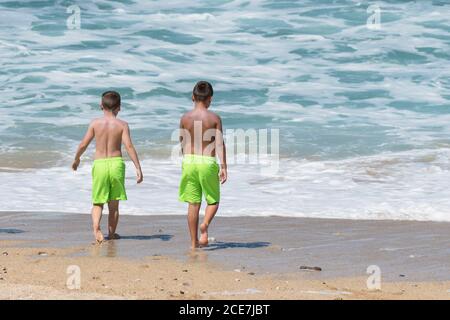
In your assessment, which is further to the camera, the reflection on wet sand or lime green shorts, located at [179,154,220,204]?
lime green shorts, located at [179,154,220,204]

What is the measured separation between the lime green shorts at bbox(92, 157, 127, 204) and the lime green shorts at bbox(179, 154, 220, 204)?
0.57 m

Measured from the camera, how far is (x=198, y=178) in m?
7.06

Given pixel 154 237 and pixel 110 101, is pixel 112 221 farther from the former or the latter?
pixel 110 101

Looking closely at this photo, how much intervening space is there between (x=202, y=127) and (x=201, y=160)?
251 millimetres

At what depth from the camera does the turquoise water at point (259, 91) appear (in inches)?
380

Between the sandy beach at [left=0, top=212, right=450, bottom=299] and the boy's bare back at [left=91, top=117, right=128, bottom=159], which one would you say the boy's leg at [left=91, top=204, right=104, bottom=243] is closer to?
the sandy beach at [left=0, top=212, right=450, bottom=299]

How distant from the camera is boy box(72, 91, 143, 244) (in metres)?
7.35

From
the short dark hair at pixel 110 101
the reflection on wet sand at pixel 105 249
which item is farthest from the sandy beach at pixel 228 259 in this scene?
the short dark hair at pixel 110 101

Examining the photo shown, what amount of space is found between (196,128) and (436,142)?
5991 millimetres

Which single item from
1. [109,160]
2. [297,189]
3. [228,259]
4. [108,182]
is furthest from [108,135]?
[297,189]

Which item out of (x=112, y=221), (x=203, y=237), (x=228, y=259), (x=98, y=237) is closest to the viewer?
(x=228, y=259)

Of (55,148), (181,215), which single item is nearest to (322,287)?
(181,215)

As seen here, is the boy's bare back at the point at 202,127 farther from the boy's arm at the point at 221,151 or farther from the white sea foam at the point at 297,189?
the white sea foam at the point at 297,189

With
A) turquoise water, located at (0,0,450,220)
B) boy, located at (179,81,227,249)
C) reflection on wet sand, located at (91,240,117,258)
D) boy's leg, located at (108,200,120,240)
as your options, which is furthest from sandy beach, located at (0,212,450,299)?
turquoise water, located at (0,0,450,220)
